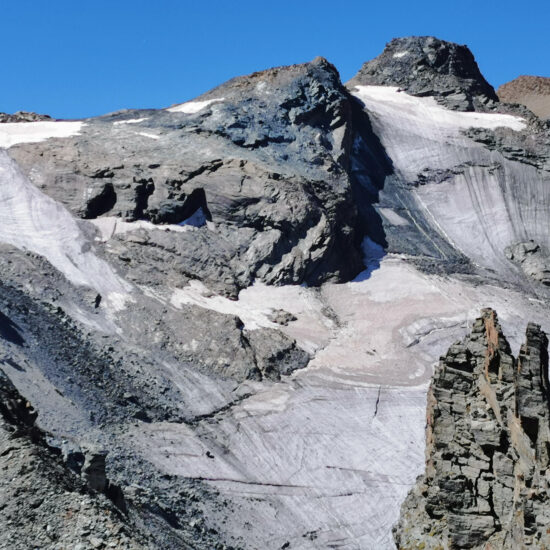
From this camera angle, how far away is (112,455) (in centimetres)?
2816

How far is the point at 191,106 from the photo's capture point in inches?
2114

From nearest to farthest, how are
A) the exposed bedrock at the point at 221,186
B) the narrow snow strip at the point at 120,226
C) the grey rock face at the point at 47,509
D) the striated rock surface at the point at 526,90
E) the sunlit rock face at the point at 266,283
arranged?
the grey rock face at the point at 47,509 < the sunlit rock face at the point at 266,283 < the narrow snow strip at the point at 120,226 < the exposed bedrock at the point at 221,186 < the striated rock surface at the point at 526,90

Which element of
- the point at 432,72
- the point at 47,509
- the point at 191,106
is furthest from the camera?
the point at 432,72

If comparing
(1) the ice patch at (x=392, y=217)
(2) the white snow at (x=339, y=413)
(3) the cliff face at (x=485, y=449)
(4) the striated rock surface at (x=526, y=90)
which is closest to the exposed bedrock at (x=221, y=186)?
(2) the white snow at (x=339, y=413)

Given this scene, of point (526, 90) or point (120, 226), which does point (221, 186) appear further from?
point (526, 90)

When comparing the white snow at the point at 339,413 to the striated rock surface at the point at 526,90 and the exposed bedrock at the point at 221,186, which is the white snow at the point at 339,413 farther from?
the striated rock surface at the point at 526,90

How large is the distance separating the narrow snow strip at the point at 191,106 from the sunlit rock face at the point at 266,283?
25 cm

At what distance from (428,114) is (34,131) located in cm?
2524

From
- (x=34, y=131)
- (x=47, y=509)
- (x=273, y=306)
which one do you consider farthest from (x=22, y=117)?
(x=47, y=509)

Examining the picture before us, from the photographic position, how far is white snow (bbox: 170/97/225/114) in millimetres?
52797

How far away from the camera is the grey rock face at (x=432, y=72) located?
6538 centimetres

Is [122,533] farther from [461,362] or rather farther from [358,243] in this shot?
[358,243]

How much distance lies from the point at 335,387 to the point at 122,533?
24.2 meters

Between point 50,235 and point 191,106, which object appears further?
point 191,106
